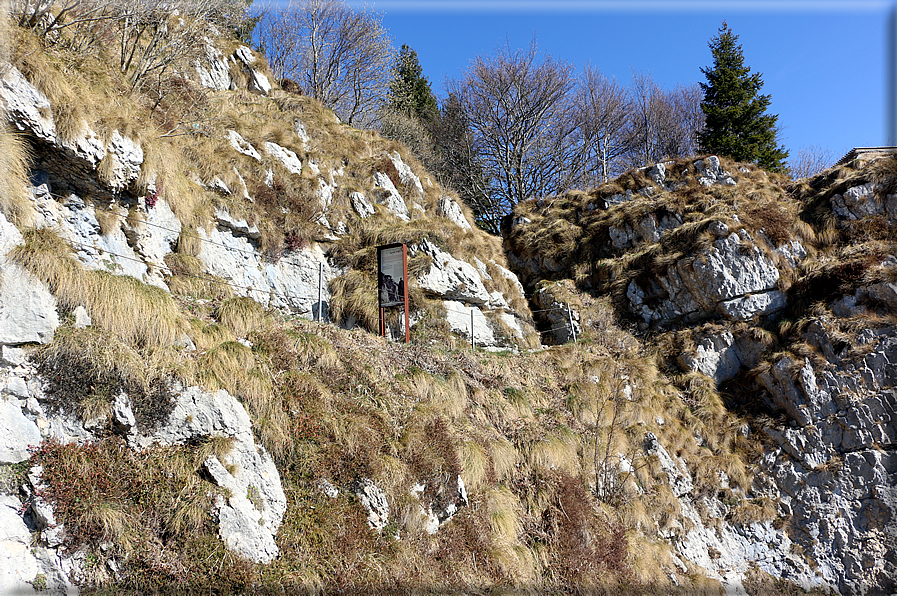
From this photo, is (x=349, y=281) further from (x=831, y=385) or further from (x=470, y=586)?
(x=831, y=385)

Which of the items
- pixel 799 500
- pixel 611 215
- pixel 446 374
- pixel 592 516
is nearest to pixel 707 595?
pixel 592 516

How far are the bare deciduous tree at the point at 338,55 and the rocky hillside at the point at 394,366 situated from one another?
7.35 meters

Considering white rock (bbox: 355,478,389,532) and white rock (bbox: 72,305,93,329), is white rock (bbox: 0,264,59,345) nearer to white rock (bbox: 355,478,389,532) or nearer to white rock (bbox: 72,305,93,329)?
white rock (bbox: 72,305,93,329)

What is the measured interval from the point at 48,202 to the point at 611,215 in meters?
17.6

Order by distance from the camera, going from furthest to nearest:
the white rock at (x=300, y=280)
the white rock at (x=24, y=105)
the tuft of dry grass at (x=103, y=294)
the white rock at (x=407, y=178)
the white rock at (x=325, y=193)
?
the white rock at (x=407, y=178)
the white rock at (x=325, y=193)
the white rock at (x=300, y=280)
the white rock at (x=24, y=105)
the tuft of dry grass at (x=103, y=294)

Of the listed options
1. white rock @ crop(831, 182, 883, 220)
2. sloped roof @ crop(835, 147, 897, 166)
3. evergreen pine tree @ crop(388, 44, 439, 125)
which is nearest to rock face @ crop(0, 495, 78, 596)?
white rock @ crop(831, 182, 883, 220)

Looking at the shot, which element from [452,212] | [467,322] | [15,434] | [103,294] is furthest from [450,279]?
[15,434]

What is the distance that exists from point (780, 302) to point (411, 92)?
2358cm

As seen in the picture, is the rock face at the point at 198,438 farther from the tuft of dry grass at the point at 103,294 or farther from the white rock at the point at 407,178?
the white rock at the point at 407,178

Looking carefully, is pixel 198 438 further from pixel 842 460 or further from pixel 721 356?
pixel 842 460

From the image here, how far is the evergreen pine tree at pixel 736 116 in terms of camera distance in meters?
24.3

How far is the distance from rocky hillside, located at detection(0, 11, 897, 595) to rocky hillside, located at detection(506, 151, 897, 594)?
78 millimetres

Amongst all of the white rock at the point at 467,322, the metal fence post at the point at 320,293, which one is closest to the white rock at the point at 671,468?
the white rock at the point at 467,322

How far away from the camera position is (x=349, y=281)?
13008 millimetres
